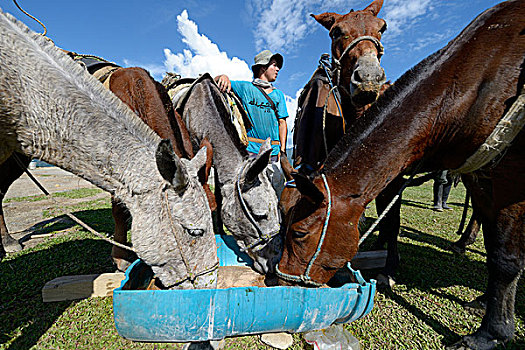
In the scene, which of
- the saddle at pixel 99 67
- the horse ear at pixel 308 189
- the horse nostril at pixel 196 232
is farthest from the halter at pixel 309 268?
the saddle at pixel 99 67

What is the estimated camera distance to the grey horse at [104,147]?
191 centimetres

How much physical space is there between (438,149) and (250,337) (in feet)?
9.50

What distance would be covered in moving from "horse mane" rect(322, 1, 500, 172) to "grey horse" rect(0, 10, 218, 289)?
1.57 meters

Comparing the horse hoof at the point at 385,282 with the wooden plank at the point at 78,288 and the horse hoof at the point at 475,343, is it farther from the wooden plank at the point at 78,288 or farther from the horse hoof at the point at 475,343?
the wooden plank at the point at 78,288

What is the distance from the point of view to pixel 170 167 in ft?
6.92

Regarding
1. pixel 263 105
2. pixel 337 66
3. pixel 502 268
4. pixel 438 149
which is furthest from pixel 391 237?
pixel 263 105

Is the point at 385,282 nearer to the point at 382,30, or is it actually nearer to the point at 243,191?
the point at 243,191

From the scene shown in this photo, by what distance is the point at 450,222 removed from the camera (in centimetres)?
811

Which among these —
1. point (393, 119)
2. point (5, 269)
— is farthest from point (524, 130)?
Answer: point (5, 269)

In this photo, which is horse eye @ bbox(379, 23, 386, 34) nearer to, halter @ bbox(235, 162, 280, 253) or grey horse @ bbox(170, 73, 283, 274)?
grey horse @ bbox(170, 73, 283, 274)

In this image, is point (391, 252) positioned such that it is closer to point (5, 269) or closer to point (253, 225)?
point (253, 225)

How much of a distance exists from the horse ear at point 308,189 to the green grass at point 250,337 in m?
1.71

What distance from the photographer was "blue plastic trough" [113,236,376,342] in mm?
1989

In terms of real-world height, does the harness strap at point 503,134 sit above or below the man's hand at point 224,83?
below
